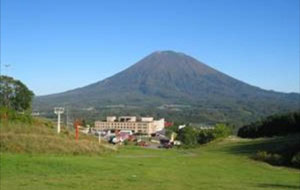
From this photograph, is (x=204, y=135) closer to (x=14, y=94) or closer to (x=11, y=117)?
(x=14, y=94)

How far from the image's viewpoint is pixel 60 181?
1714cm

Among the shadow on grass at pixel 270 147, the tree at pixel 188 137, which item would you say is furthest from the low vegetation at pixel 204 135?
the shadow on grass at pixel 270 147

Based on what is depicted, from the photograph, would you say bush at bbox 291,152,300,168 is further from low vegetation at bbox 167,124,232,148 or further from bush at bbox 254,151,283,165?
low vegetation at bbox 167,124,232,148

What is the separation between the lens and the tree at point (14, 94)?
2042 inches

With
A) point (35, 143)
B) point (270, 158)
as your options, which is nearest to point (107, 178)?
point (35, 143)

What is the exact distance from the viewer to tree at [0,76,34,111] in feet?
170

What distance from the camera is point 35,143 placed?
2970cm

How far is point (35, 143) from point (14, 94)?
79.1ft

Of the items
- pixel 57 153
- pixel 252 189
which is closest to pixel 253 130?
pixel 57 153

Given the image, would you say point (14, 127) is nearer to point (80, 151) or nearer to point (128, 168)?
point (80, 151)

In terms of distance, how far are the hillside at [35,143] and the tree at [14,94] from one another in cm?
1719

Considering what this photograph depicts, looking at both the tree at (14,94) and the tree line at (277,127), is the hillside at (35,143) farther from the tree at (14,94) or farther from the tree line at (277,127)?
the tree line at (277,127)

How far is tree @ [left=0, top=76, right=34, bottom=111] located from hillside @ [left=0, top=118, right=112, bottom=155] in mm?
17192

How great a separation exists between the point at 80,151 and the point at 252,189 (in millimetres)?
16565
